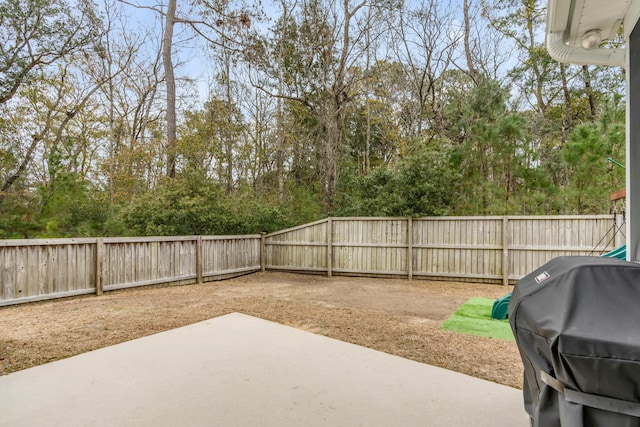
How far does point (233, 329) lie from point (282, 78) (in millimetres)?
9669

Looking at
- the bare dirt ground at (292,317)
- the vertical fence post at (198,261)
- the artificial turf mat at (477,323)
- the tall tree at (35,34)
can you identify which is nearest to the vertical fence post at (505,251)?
the bare dirt ground at (292,317)

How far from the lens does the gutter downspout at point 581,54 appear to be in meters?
2.64

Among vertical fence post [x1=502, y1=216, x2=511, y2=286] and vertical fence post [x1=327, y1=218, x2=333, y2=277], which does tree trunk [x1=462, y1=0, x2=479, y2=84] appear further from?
vertical fence post [x1=327, y1=218, x2=333, y2=277]

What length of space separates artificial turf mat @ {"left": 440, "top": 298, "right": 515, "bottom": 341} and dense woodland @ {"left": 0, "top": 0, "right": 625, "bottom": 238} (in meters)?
3.11

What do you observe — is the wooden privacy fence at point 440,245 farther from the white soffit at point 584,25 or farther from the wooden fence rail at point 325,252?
the white soffit at point 584,25

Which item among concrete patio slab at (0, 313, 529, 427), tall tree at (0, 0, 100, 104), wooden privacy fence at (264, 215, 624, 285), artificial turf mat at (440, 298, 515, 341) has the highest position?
tall tree at (0, 0, 100, 104)

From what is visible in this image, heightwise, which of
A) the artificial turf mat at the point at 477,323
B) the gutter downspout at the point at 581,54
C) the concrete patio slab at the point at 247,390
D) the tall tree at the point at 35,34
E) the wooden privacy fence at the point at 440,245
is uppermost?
the tall tree at the point at 35,34

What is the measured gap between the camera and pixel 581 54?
278 cm

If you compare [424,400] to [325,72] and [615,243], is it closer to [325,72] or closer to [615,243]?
[615,243]

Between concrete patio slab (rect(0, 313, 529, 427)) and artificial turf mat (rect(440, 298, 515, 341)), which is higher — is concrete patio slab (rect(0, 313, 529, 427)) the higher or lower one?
the higher one

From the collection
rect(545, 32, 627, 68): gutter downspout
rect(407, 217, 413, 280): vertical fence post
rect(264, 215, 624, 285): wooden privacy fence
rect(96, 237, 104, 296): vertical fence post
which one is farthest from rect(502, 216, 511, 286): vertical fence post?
rect(96, 237, 104, 296): vertical fence post

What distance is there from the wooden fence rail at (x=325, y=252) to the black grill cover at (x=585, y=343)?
600 cm

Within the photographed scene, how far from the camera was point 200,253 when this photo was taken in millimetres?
7203

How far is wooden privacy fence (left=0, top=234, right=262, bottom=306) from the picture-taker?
4.66 m
